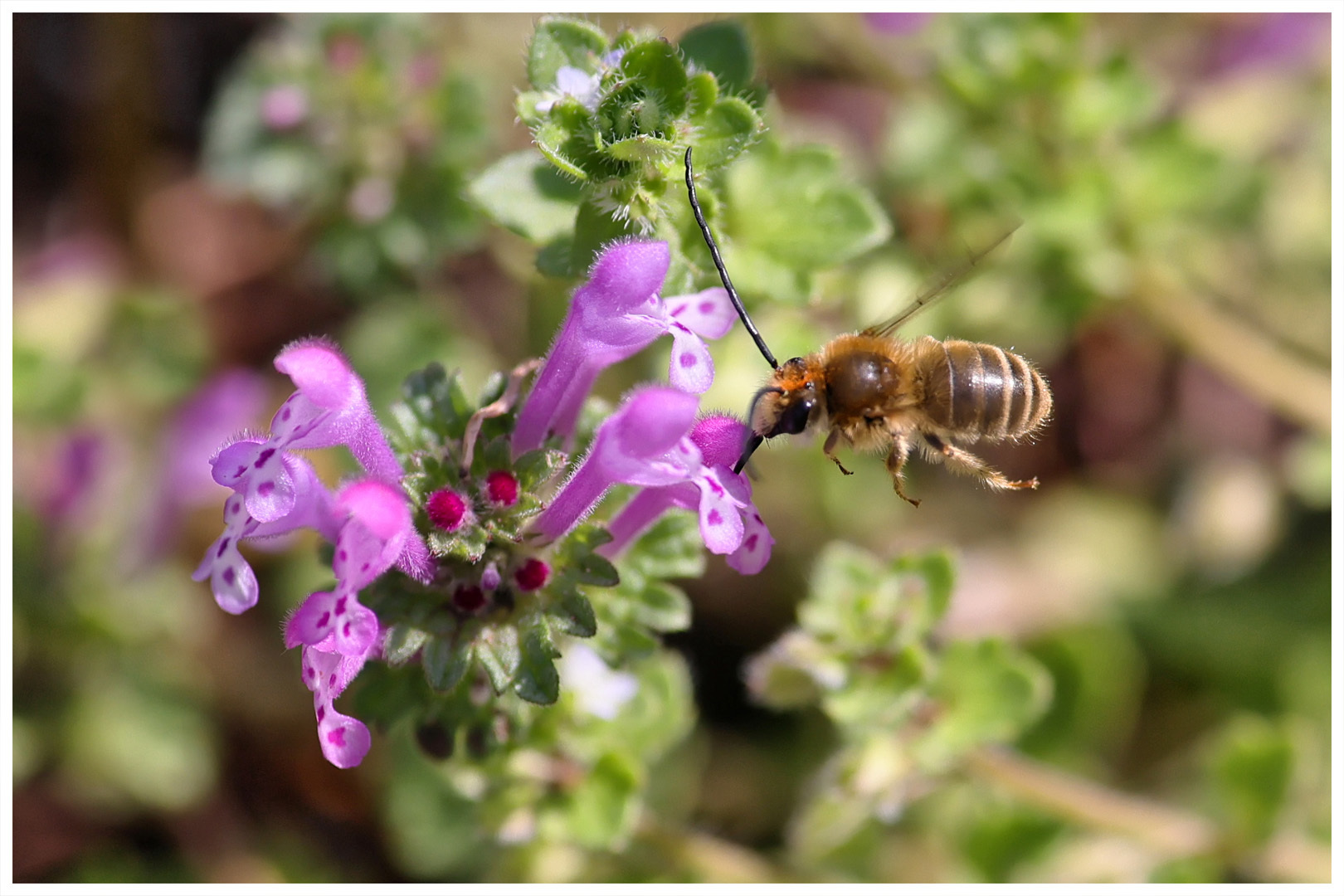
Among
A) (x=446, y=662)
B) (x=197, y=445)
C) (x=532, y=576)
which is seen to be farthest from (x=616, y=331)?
(x=197, y=445)

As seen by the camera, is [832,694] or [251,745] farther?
[251,745]

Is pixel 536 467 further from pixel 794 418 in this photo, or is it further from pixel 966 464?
pixel 966 464

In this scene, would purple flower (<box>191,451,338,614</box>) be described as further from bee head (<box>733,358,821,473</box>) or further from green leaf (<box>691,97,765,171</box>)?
green leaf (<box>691,97,765,171</box>)

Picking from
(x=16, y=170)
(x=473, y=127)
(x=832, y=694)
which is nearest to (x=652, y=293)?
(x=832, y=694)

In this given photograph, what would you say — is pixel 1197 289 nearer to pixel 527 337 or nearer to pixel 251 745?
pixel 527 337

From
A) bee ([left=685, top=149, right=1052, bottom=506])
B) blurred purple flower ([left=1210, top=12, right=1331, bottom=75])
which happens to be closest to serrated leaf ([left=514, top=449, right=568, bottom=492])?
bee ([left=685, top=149, right=1052, bottom=506])

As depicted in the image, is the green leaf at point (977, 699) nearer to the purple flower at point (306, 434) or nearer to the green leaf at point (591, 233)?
the green leaf at point (591, 233)
